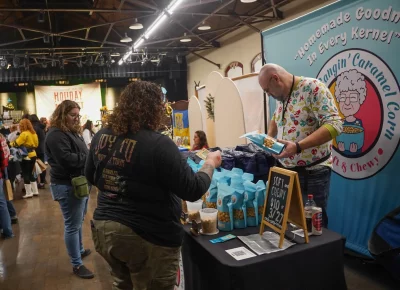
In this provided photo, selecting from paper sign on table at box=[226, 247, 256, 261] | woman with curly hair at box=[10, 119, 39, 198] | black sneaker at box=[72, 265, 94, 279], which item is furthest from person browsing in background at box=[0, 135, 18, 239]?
paper sign on table at box=[226, 247, 256, 261]

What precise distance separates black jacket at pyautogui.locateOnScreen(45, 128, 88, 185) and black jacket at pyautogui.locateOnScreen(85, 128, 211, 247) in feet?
4.26

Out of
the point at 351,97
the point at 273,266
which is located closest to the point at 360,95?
the point at 351,97

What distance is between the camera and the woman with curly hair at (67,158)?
2.80m

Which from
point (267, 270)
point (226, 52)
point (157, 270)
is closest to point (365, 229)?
point (267, 270)

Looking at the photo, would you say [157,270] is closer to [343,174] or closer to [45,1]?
[343,174]

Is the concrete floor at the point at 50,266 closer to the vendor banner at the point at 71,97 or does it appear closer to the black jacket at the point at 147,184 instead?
the black jacket at the point at 147,184

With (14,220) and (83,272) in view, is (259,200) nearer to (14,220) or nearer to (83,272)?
(83,272)

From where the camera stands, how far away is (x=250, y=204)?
6.24ft

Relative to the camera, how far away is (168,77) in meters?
15.0

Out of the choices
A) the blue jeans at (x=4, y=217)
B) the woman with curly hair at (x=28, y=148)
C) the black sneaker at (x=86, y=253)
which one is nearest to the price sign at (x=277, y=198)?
the black sneaker at (x=86, y=253)

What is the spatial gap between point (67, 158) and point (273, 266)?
6.10 feet

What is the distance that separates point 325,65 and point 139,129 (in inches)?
87.3

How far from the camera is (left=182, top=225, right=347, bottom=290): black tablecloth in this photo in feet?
4.99

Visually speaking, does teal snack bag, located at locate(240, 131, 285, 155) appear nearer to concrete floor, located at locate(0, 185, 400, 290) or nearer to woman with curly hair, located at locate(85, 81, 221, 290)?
woman with curly hair, located at locate(85, 81, 221, 290)
